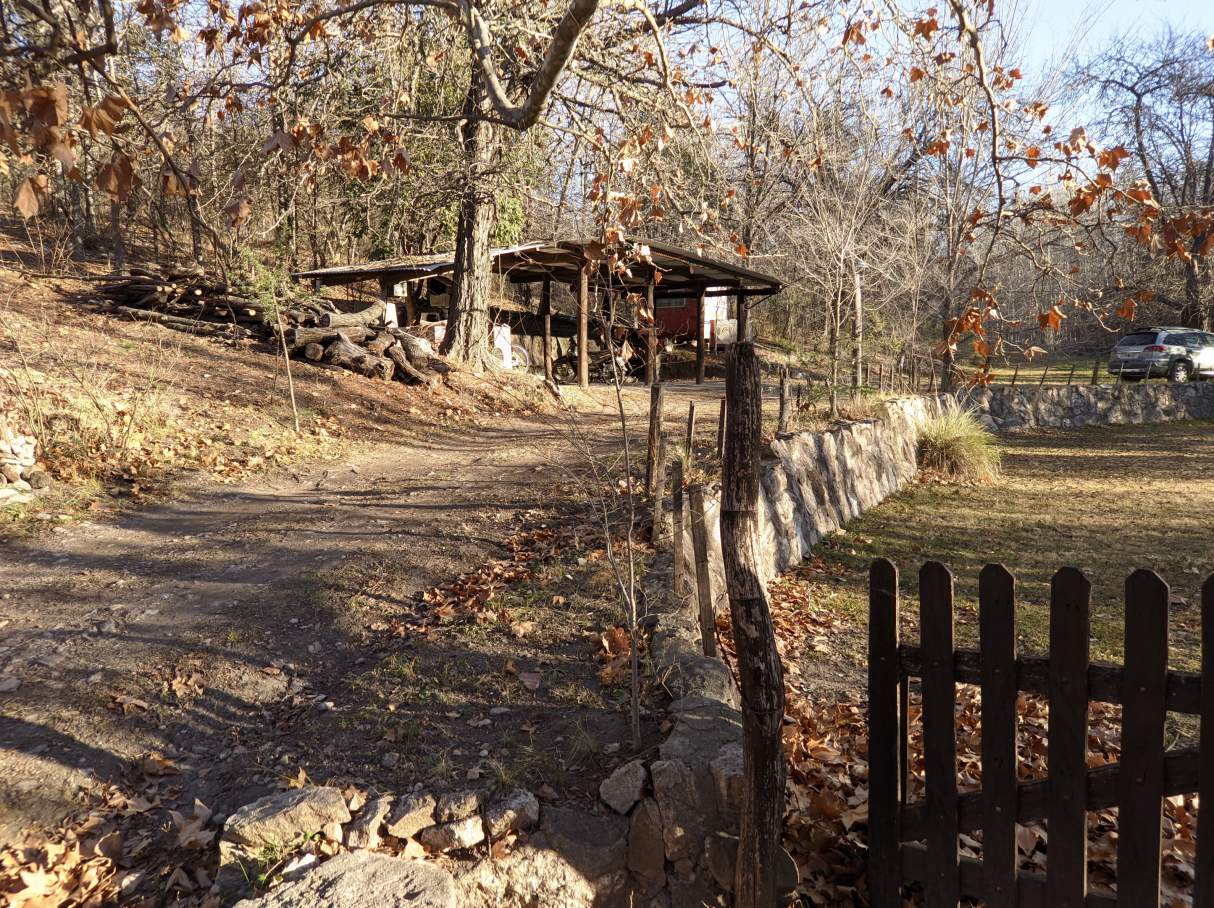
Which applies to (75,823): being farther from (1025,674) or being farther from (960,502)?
(960,502)

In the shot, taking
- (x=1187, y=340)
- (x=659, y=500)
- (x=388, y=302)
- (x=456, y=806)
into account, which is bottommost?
(x=456, y=806)

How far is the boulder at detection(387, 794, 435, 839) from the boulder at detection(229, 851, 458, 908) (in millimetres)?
171

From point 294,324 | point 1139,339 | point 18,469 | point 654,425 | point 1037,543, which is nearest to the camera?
point 654,425

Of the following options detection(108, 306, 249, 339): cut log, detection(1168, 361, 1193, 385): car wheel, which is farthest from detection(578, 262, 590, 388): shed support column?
detection(1168, 361, 1193, 385): car wheel

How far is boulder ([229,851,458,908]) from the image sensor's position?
2.57 metres

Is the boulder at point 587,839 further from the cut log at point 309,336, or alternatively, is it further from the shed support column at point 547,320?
the shed support column at point 547,320

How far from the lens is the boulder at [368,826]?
9.53 feet

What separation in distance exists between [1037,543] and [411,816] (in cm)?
772

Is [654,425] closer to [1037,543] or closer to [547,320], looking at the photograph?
[1037,543]

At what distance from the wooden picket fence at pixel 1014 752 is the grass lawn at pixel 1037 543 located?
2.25 m

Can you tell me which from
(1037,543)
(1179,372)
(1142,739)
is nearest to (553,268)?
(1037,543)

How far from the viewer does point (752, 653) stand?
281cm

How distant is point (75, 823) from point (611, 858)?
2.05 metres

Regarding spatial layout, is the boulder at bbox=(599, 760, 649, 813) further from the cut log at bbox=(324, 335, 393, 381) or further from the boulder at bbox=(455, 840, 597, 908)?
the cut log at bbox=(324, 335, 393, 381)
